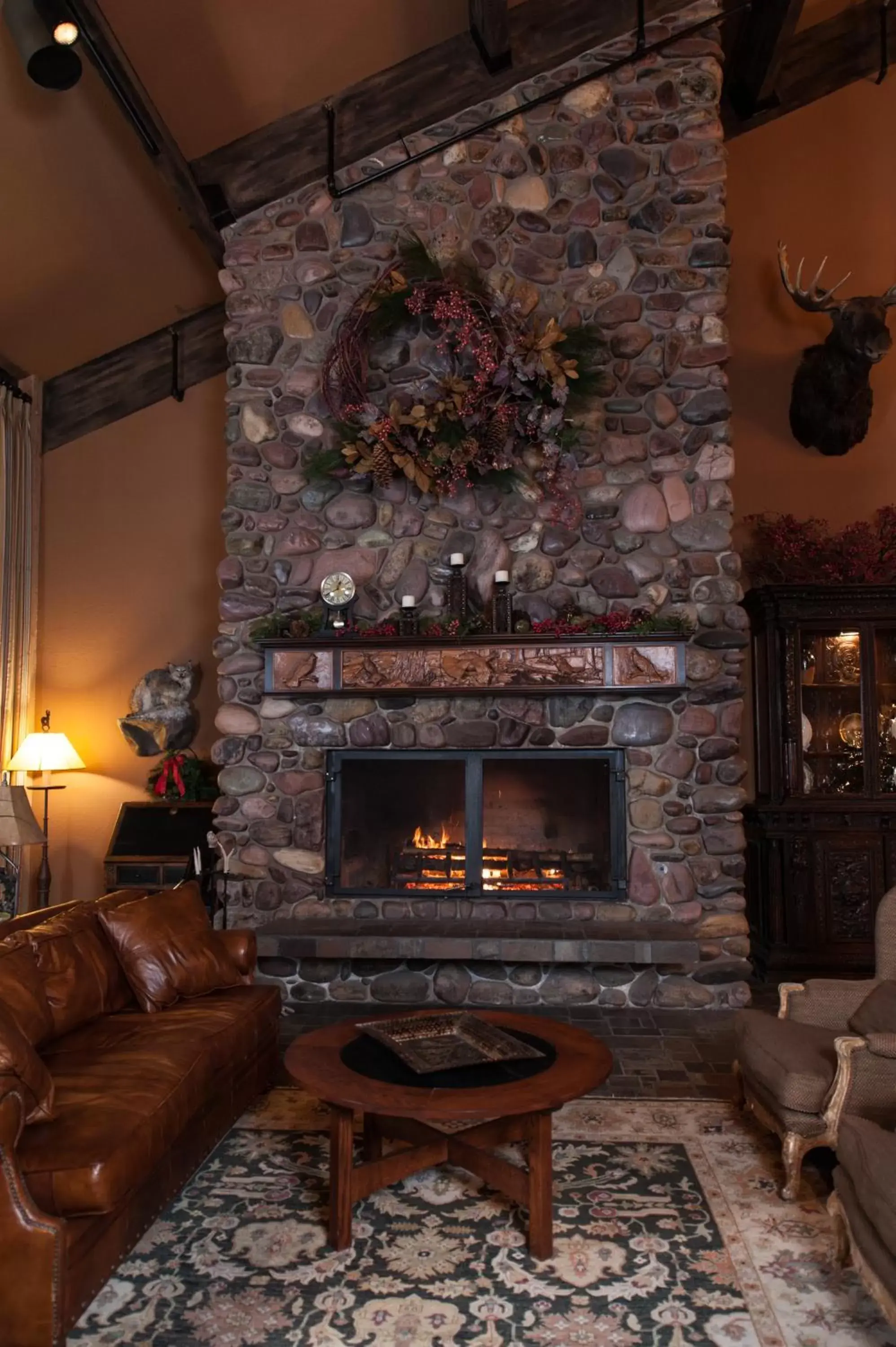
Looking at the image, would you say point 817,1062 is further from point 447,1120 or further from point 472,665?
point 472,665

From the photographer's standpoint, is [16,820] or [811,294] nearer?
[16,820]

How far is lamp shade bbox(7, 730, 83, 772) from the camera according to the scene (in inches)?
224

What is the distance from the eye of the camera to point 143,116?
15.8 ft

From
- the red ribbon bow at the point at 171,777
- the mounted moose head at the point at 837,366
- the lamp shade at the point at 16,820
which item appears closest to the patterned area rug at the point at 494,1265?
the lamp shade at the point at 16,820

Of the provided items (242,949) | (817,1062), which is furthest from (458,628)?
(817,1062)

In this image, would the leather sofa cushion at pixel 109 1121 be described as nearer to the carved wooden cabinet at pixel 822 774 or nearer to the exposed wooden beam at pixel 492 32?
the carved wooden cabinet at pixel 822 774

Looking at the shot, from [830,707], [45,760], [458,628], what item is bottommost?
[45,760]

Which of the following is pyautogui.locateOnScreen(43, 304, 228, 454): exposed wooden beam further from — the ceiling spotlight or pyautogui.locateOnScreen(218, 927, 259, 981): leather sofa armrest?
pyautogui.locateOnScreen(218, 927, 259, 981): leather sofa armrest

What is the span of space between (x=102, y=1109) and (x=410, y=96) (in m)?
5.09

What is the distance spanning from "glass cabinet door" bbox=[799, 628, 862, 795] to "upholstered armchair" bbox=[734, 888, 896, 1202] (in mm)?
2574

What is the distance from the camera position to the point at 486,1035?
10.1 ft

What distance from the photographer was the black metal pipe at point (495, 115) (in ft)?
16.7

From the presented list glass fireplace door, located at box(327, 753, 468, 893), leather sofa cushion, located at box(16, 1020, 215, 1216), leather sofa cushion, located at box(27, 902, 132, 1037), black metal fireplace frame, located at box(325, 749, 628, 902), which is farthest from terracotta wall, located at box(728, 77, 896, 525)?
leather sofa cushion, located at box(16, 1020, 215, 1216)

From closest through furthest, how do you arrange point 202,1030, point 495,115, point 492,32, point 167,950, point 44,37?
1. point 202,1030
2. point 167,950
3. point 44,37
4. point 492,32
5. point 495,115
